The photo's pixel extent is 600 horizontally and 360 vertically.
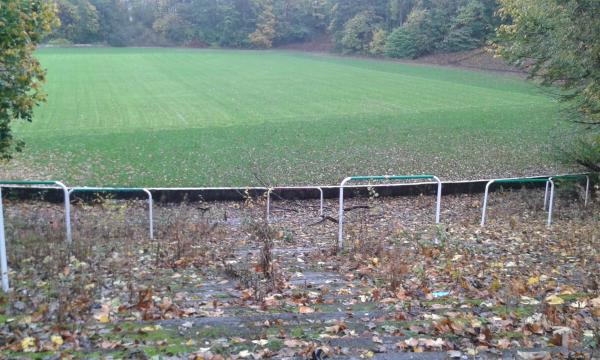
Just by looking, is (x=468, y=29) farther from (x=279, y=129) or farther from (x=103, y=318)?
(x=103, y=318)

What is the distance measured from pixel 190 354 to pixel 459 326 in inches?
83.7

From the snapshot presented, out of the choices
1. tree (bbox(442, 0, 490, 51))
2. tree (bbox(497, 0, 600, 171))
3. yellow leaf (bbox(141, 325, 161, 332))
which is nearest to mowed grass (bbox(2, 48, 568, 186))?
tree (bbox(497, 0, 600, 171))

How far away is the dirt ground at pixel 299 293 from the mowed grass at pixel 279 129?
8932 millimetres

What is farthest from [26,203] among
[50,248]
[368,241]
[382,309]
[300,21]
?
[300,21]

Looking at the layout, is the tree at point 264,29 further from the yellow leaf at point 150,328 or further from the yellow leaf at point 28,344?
the yellow leaf at point 28,344

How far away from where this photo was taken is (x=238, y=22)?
10462 centimetres

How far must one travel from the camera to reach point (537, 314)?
16.3 feet

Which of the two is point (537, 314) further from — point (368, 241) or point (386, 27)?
point (386, 27)

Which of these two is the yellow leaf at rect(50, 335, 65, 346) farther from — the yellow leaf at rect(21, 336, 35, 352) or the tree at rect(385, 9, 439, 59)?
the tree at rect(385, 9, 439, 59)

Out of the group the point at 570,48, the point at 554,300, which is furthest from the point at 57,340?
the point at 570,48

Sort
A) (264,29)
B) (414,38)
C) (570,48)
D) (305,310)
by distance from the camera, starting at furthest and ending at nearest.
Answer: (264,29), (414,38), (570,48), (305,310)

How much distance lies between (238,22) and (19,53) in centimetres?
9776

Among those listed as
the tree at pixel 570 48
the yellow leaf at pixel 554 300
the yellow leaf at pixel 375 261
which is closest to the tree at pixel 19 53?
the yellow leaf at pixel 375 261

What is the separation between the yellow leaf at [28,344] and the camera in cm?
424
